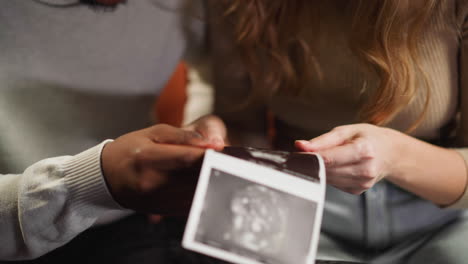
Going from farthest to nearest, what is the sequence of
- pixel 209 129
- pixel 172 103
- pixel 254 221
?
pixel 172 103
pixel 209 129
pixel 254 221

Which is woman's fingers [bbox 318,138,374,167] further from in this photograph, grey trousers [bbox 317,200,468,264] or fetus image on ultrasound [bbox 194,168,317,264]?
grey trousers [bbox 317,200,468,264]

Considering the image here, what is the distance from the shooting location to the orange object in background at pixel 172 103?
109 centimetres

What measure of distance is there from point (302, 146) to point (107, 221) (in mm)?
485

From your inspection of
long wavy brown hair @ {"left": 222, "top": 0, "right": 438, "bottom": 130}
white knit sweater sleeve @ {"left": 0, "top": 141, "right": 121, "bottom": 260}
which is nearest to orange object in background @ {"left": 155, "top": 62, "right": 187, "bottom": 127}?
long wavy brown hair @ {"left": 222, "top": 0, "right": 438, "bottom": 130}

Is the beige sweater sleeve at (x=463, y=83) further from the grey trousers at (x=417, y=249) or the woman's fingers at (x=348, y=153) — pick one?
the woman's fingers at (x=348, y=153)

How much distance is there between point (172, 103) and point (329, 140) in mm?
660

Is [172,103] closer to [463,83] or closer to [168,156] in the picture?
[168,156]

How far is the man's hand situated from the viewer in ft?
1.59

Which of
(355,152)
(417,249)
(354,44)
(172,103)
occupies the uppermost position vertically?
(354,44)

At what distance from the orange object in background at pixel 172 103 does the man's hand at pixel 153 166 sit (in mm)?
561

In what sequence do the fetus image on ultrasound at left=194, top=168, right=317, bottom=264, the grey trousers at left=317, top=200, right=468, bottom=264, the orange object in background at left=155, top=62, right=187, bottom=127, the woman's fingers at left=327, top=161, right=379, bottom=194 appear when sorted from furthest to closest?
the orange object in background at left=155, top=62, right=187, bottom=127, the grey trousers at left=317, top=200, right=468, bottom=264, the woman's fingers at left=327, top=161, right=379, bottom=194, the fetus image on ultrasound at left=194, top=168, right=317, bottom=264

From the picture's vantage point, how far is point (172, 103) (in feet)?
3.62

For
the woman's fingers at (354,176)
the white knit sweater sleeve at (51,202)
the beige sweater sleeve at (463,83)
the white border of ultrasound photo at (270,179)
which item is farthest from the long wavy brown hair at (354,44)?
the white knit sweater sleeve at (51,202)

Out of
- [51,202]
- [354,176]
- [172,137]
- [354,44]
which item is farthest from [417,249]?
[51,202]
